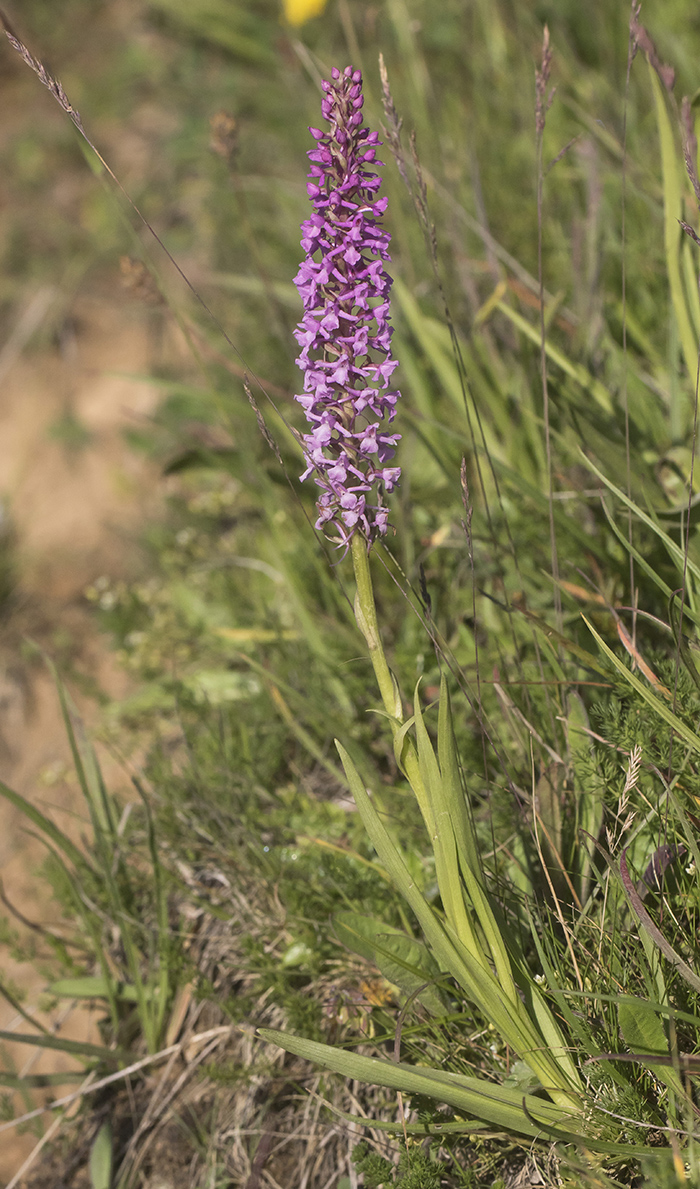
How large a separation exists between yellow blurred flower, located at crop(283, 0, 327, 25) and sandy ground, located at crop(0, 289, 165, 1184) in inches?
76.1

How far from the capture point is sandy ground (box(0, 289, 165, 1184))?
3395 mm

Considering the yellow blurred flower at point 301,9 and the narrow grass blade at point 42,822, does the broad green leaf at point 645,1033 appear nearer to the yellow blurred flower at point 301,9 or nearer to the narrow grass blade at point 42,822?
the narrow grass blade at point 42,822

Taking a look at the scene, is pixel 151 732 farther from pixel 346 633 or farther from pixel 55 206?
pixel 55 206

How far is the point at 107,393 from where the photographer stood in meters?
5.45

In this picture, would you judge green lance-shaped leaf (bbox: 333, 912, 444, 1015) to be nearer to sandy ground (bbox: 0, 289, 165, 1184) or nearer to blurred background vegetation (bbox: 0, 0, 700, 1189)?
blurred background vegetation (bbox: 0, 0, 700, 1189)

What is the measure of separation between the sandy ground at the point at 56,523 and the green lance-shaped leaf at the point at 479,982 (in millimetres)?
1593

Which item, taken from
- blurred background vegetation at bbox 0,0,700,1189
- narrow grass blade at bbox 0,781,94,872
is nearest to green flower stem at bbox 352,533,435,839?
blurred background vegetation at bbox 0,0,700,1189

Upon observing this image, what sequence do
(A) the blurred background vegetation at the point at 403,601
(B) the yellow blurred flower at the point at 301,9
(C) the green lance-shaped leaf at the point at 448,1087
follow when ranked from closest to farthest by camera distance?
(C) the green lance-shaped leaf at the point at 448,1087
(A) the blurred background vegetation at the point at 403,601
(B) the yellow blurred flower at the point at 301,9

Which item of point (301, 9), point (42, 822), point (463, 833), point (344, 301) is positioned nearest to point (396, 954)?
point (463, 833)

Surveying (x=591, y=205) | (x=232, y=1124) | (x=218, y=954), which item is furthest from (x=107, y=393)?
(x=232, y=1124)

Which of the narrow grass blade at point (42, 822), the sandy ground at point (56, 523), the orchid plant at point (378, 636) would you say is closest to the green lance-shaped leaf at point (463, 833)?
the orchid plant at point (378, 636)

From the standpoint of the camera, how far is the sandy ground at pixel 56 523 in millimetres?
3395

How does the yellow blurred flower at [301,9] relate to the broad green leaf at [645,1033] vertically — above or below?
above

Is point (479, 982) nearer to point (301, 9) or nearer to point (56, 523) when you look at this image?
point (56, 523)
